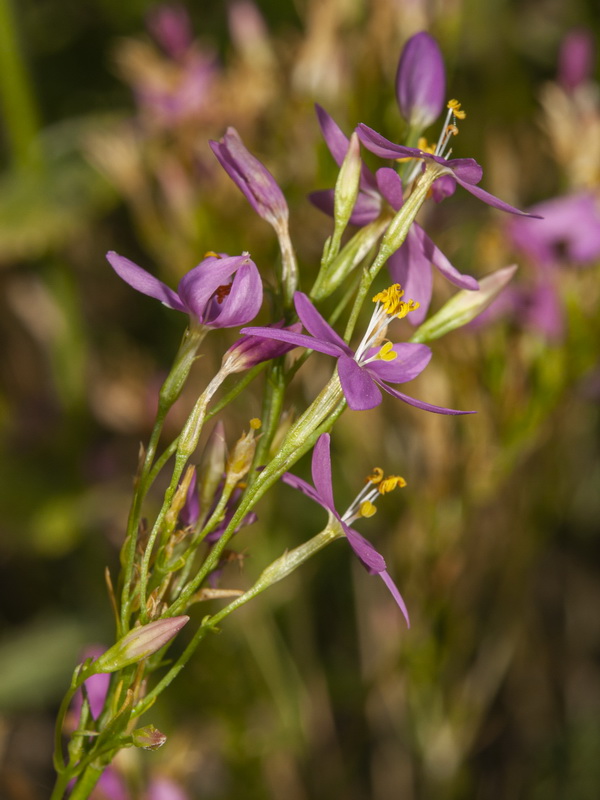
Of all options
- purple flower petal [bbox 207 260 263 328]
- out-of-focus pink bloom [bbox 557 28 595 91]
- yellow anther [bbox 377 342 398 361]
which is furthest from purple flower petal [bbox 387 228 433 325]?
out-of-focus pink bloom [bbox 557 28 595 91]

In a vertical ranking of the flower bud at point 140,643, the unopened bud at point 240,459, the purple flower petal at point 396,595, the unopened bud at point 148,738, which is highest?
the unopened bud at point 240,459

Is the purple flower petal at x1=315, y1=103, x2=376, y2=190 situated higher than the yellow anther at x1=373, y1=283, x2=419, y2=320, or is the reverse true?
the purple flower petal at x1=315, y1=103, x2=376, y2=190

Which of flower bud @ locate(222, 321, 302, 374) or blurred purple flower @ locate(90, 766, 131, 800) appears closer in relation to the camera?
flower bud @ locate(222, 321, 302, 374)

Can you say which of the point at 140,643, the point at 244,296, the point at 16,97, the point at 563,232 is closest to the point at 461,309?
the point at 244,296

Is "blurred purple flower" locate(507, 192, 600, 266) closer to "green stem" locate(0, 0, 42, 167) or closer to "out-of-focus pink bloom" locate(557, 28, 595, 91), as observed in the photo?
"out-of-focus pink bloom" locate(557, 28, 595, 91)

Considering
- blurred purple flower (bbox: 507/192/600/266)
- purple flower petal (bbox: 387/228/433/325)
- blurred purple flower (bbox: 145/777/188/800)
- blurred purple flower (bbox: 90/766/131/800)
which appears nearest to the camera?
purple flower petal (bbox: 387/228/433/325)

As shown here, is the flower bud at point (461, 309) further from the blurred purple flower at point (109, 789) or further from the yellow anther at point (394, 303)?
the blurred purple flower at point (109, 789)

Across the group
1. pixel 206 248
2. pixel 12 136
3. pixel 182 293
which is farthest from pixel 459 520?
pixel 12 136

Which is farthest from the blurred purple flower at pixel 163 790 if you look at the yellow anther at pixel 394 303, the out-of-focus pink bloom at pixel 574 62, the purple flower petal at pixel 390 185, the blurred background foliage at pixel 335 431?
the out-of-focus pink bloom at pixel 574 62
